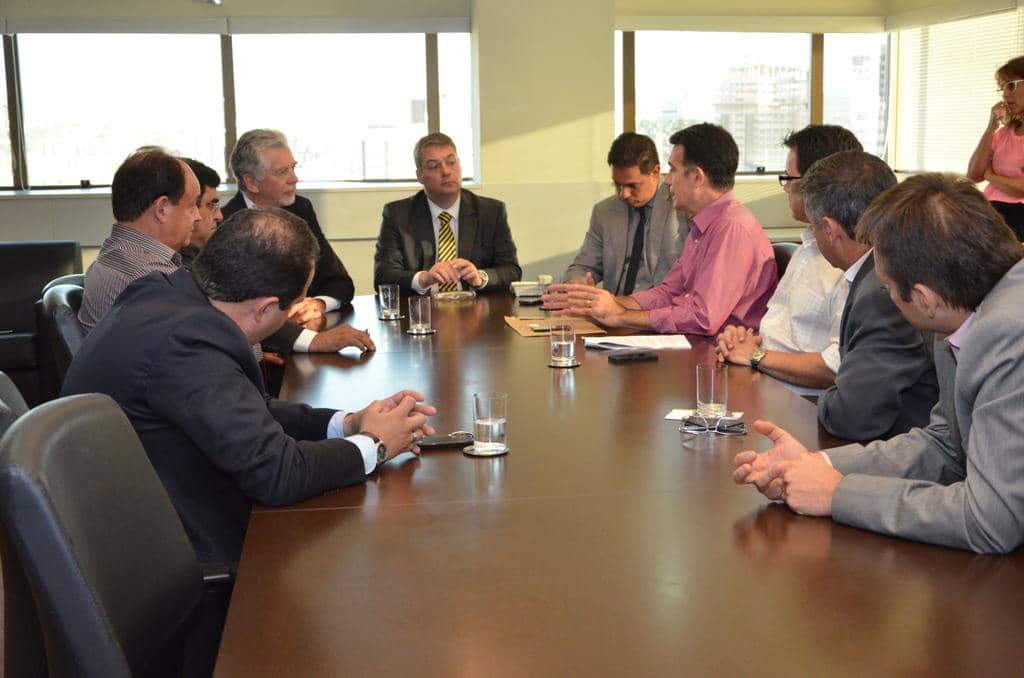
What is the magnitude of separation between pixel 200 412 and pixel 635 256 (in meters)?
3.47

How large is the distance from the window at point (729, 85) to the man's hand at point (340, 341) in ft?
18.4

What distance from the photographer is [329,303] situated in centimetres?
482

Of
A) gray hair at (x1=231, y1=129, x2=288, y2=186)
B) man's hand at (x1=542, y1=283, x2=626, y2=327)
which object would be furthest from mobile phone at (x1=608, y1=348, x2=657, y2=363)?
gray hair at (x1=231, y1=129, x2=288, y2=186)

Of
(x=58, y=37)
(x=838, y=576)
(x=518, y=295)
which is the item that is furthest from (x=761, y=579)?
(x=58, y=37)

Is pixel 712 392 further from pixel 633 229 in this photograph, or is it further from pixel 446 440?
pixel 633 229

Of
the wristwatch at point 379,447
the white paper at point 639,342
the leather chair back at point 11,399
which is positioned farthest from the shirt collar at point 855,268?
the leather chair back at point 11,399

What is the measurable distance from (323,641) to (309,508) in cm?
62

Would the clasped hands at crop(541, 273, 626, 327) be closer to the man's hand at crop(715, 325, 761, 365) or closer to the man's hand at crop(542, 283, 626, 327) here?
the man's hand at crop(542, 283, 626, 327)

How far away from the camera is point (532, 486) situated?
2113 mm

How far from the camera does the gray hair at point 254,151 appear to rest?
4871mm

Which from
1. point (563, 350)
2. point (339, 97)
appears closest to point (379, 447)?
point (563, 350)

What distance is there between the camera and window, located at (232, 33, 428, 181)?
8406 mm

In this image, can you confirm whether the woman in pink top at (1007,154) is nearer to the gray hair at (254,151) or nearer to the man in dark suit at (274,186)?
the man in dark suit at (274,186)

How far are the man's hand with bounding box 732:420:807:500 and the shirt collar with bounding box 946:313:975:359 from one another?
304mm
